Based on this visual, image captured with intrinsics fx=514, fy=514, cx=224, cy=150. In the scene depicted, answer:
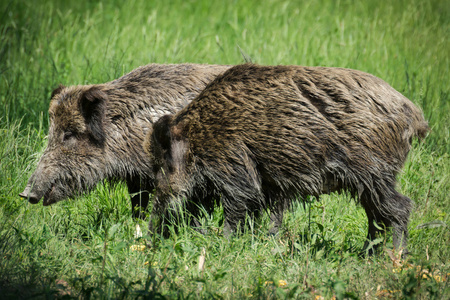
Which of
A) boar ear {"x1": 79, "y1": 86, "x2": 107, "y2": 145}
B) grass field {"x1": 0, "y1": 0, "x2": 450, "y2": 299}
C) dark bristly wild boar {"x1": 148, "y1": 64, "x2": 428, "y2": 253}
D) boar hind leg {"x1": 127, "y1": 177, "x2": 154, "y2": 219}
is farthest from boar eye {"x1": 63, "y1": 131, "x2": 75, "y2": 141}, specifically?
dark bristly wild boar {"x1": 148, "y1": 64, "x2": 428, "y2": 253}

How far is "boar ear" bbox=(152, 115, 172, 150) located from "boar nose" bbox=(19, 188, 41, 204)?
4.25ft

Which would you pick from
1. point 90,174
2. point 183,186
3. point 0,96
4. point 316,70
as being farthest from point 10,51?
point 316,70

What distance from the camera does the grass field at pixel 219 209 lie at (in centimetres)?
340

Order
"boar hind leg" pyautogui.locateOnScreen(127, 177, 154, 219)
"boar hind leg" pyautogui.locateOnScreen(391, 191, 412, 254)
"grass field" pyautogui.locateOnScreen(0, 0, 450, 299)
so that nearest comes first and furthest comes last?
1. "grass field" pyautogui.locateOnScreen(0, 0, 450, 299)
2. "boar hind leg" pyautogui.locateOnScreen(391, 191, 412, 254)
3. "boar hind leg" pyautogui.locateOnScreen(127, 177, 154, 219)

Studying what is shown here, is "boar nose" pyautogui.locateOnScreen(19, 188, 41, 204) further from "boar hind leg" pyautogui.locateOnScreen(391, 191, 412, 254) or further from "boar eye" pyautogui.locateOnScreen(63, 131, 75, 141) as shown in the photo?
"boar hind leg" pyautogui.locateOnScreen(391, 191, 412, 254)

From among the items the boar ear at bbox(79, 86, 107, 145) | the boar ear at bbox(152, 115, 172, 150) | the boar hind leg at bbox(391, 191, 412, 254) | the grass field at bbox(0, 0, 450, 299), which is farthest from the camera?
the boar ear at bbox(79, 86, 107, 145)

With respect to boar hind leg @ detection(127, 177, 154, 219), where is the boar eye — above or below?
above

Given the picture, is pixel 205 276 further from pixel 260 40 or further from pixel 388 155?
pixel 260 40

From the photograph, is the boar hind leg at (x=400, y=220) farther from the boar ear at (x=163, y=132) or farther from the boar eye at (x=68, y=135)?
the boar eye at (x=68, y=135)

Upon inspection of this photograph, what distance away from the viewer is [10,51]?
7.50m

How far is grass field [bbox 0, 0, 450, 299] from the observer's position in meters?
3.40

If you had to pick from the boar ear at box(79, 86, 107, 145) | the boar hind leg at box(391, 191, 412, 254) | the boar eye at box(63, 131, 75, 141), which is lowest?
the boar hind leg at box(391, 191, 412, 254)

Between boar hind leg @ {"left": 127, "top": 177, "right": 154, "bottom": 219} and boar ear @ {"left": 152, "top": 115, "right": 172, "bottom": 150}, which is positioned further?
boar hind leg @ {"left": 127, "top": 177, "right": 154, "bottom": 219}

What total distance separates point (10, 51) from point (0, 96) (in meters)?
1.24
